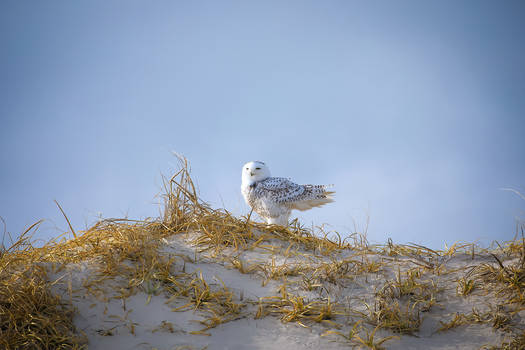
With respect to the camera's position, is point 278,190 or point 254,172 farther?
point 254,172

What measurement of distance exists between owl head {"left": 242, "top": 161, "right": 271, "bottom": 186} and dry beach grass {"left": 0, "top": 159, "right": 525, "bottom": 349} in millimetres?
1482

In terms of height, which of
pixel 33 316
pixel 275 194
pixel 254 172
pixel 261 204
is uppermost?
pixel 254 172

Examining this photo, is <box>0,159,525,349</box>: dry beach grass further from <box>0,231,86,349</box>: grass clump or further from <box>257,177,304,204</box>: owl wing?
<box>257,177,304,204</box>: owl wing

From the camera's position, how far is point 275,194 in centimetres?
496

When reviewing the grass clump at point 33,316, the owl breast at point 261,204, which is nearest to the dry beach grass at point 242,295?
the grass clump at point 33,316

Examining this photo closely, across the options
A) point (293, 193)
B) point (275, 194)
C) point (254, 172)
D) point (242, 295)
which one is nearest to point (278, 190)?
point (275, 194)

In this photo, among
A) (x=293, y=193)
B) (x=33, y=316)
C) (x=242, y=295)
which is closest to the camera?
(x=33, y=316)

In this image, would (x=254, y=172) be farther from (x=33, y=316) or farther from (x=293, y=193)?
(x=33, y=316)

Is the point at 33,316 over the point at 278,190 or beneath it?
beneath

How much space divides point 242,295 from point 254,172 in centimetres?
250

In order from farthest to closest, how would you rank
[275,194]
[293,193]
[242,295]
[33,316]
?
1. [293,193]
2. [275,194]
3. [242,295]
4. [33,316]

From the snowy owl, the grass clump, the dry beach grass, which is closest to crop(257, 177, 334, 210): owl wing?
the snowy owl

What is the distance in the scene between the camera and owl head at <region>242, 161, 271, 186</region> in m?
5.13

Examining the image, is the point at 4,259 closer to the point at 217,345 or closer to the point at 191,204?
the point at 191,204
